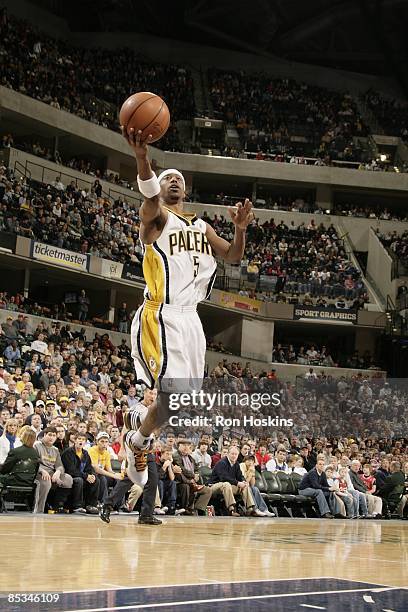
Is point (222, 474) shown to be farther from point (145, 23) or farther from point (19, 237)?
point (145, 23)

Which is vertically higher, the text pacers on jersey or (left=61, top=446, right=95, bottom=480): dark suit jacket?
the text pacers on jersey

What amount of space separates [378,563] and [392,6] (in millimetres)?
40797

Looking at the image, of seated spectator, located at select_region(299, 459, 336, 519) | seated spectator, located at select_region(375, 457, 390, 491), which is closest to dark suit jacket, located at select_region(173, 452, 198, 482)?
seated spectator, located at select_region(299, 459, 336, 519)

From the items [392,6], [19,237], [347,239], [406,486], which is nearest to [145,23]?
[392,6]

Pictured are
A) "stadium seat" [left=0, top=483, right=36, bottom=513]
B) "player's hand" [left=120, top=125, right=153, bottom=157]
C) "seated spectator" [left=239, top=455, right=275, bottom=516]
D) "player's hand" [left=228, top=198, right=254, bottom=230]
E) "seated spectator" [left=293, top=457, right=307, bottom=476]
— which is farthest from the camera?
"seated spectator" [left=293, top=457, right=307, bottom=476]

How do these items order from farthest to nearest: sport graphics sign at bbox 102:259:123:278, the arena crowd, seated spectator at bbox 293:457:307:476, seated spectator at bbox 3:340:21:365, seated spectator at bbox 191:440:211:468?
sport graphics sign at bbox 102:259:123:278
seated spectator at bbox 3:340:21:365
seated spectator at bbox 293:457:307:476
seated spectator at bbox 191:440:211:468
the arena crowd

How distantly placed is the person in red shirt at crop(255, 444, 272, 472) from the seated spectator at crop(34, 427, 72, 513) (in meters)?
4.90

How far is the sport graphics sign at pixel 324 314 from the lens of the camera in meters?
33.8

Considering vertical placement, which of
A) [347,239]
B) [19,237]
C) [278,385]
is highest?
[347,239]

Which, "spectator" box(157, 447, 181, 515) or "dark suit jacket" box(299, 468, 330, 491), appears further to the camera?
"dark suit jacket" box(299, 468, 330, 491)

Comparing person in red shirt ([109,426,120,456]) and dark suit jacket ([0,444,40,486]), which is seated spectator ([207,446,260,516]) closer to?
person in red shirt ([109,426,120,456])

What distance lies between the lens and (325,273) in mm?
35094

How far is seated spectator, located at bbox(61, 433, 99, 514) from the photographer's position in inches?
453

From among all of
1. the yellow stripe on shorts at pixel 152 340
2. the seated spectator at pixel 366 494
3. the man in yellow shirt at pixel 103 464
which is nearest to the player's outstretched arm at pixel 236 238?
the yellow stripe on shorts at pixel 152 340
